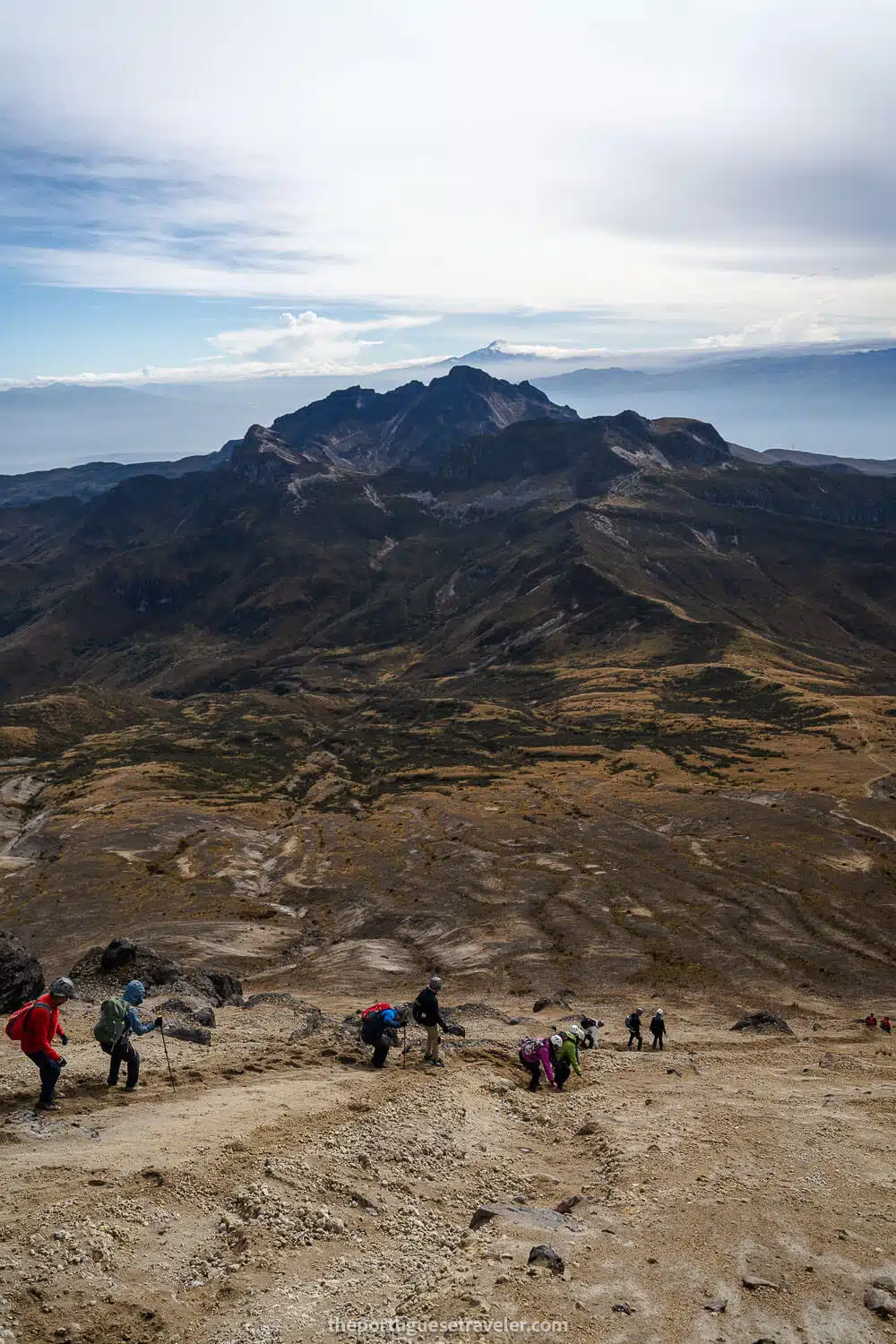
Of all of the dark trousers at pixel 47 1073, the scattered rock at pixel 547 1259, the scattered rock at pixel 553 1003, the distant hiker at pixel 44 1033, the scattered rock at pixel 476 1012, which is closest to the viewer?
the scattered rock at pixel 547 1259

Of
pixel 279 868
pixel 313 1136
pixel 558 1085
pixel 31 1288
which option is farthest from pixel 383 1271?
pixel 279 868

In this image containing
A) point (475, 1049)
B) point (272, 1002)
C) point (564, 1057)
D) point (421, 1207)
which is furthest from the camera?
point (272, 1002)

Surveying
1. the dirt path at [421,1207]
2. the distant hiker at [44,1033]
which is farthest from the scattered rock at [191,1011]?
the distant hiker at [44,1033]

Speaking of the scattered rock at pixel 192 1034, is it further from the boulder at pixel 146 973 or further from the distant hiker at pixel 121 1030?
the boulder at pixel 146 973

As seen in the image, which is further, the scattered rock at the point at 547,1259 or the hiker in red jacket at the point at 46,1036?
the hiker in red jacket at the point at 46,1036

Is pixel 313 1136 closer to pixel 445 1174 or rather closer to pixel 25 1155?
pixel 445 1174

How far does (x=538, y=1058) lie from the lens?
25859 millimetres

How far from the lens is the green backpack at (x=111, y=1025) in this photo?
20.7 meters

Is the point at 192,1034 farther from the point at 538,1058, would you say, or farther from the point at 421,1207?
the point at 421,1207

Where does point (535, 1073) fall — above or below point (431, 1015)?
below

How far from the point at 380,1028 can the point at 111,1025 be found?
8111mm

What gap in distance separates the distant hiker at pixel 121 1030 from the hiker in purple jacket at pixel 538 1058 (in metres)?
11.9

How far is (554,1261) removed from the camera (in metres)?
14.3

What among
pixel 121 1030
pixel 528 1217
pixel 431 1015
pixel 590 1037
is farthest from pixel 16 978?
pixel 528 1217
